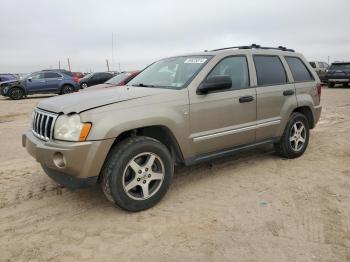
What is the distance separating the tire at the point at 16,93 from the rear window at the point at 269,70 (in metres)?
18.1

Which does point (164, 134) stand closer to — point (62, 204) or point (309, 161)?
point (62, 204)

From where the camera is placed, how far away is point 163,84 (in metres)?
4.64

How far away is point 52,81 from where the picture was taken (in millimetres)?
20750

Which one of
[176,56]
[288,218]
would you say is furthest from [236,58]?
[288,218]

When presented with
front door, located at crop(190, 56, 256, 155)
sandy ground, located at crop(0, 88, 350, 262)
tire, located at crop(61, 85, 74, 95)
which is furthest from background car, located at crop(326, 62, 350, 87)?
front door, located at crop(190, 56, 256, 155)

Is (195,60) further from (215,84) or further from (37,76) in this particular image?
(37,76)

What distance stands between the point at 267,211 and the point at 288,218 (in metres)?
0.24

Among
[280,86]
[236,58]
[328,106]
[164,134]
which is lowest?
[328,106]

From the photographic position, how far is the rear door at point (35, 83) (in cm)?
2038

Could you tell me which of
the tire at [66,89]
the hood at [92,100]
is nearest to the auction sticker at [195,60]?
the hood at [92,100]

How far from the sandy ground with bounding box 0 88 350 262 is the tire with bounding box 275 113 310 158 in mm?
219

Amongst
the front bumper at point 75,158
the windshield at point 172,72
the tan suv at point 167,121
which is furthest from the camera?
the windshield at point 172,72

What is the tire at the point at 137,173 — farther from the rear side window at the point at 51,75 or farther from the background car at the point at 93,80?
the background car at the point at 93,80

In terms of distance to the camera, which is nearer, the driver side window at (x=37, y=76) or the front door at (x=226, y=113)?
the front door at (x=226, y=113)
